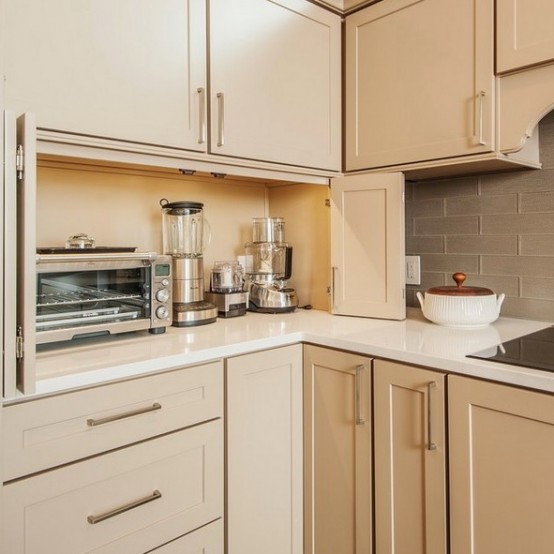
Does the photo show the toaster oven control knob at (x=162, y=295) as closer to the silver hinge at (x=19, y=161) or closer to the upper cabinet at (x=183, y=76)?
the upper cabinet at (x=183, y=76)

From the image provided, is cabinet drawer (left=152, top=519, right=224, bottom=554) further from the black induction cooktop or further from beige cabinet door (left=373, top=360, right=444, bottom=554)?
the black induction cooktop

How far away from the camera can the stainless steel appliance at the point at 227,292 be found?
1.88 metres

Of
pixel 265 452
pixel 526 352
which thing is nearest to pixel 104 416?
pixel 265 452

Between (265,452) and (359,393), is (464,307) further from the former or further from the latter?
(265,452)

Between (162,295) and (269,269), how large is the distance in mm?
674

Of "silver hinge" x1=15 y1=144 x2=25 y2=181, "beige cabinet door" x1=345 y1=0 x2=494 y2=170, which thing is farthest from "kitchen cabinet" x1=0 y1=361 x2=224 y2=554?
"beige cabinet door" x1=345 y1=0 x2=494 y2=170

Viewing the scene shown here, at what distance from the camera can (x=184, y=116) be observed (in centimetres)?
151

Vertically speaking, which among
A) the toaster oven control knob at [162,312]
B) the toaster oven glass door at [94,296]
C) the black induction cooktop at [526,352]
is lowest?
the black induction cooktop at [526,352]

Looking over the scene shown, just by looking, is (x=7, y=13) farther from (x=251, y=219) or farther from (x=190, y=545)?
(x=190, y=545)

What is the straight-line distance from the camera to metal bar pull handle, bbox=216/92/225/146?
157 cm

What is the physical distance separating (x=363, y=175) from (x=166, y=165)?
75 cm

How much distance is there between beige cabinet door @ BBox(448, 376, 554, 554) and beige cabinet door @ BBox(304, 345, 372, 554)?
28 cm

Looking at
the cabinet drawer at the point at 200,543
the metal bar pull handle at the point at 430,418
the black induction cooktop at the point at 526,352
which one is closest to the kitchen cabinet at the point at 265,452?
the cabinet drawer at the point at 200,543

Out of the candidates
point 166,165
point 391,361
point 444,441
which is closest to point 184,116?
point 166,165
